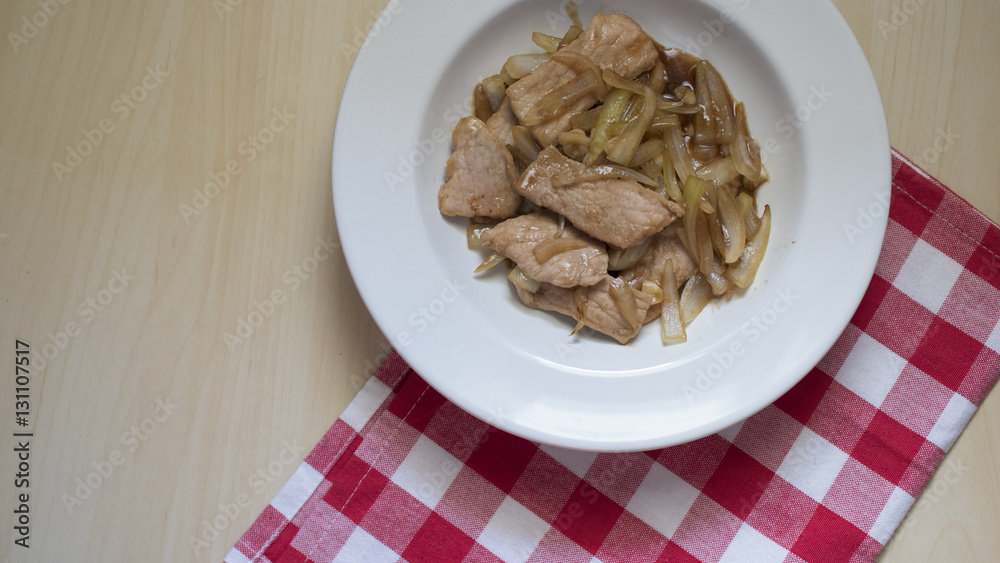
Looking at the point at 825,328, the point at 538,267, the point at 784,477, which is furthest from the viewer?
the point at 784,477

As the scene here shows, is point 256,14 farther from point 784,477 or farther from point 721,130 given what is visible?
point 784,477

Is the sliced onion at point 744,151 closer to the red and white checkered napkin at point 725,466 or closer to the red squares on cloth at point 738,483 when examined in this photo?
the red and white checkered napkin at point 725,466

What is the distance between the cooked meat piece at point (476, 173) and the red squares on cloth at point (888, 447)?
1499 millimetres

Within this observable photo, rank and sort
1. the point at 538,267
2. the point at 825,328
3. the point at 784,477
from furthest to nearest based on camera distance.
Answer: the point at 784,477, the point at 538,267, the point at 825,328

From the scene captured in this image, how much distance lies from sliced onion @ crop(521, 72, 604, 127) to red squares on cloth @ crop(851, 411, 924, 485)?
149cm

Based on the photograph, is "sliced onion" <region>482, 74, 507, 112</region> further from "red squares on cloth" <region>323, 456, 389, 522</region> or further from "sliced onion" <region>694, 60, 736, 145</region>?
"red squares on cloth" <region>323, 456, 389, 522</region>

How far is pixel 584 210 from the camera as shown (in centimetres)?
207

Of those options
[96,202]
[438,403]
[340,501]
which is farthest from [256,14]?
[340,501]

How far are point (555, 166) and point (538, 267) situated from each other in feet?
A: 1.05

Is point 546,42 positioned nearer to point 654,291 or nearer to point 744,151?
point 744,151

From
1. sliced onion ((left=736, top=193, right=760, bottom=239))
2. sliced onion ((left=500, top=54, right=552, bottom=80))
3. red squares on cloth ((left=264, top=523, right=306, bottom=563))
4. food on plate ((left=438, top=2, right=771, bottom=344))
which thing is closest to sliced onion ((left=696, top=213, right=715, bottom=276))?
food on plate ((left=438, top=2, right=771, bottom=344))

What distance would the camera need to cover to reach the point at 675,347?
2080mm

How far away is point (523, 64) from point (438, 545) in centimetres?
164

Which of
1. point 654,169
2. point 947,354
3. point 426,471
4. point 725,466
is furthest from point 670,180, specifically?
point 426,471
